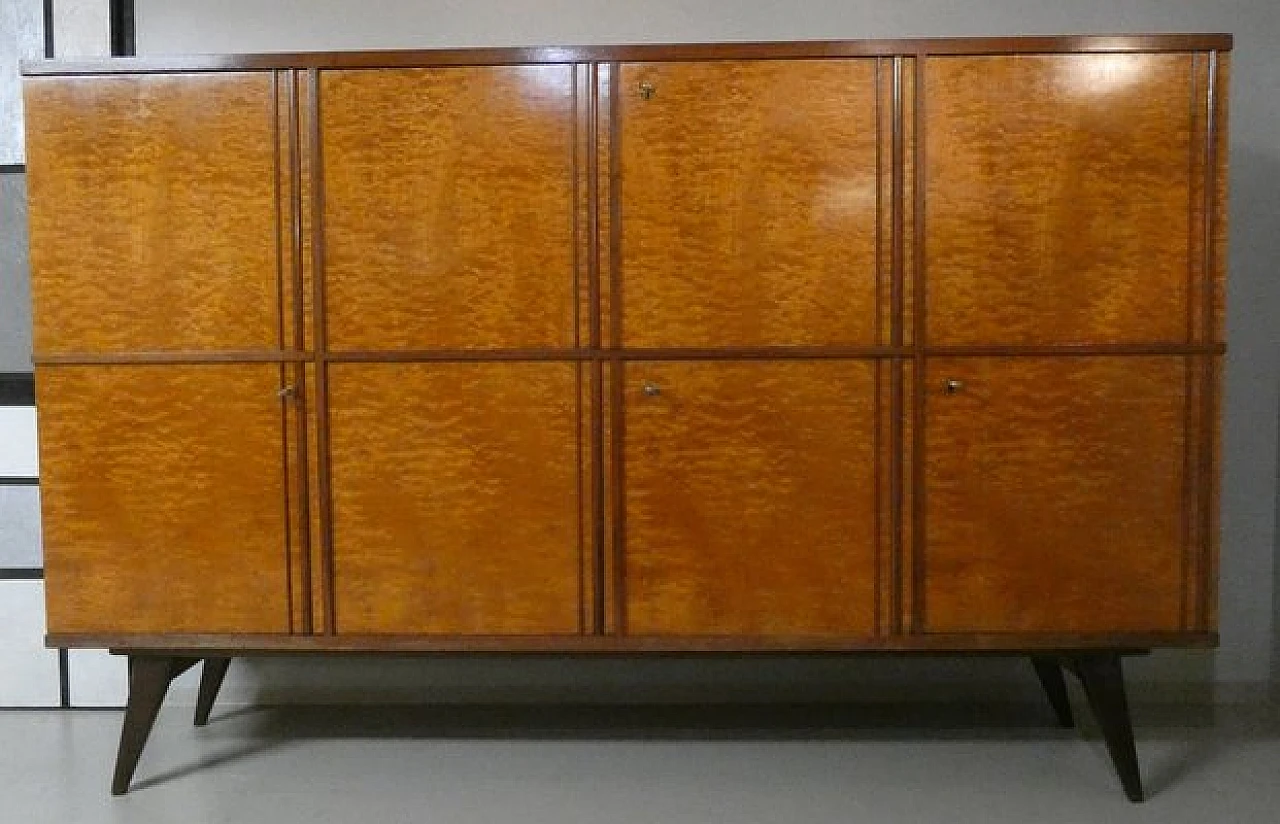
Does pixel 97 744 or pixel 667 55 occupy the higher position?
pixel 667 55

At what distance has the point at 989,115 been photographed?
258 cm

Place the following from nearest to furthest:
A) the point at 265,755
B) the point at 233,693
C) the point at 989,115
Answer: the point at 989,115 → the point at 265,755 → the point at 233,693

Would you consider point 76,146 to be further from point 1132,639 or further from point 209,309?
point 1132,639

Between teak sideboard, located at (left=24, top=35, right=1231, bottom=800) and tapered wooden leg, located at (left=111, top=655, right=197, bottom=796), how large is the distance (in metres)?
0.13

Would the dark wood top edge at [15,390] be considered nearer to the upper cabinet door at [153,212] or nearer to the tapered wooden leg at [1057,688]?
the upper cabinet door at [153,212]

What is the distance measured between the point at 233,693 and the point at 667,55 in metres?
2.34

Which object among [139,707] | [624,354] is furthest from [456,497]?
[139,707]

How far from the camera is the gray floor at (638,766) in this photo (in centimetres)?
266

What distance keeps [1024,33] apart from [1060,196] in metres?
0.90

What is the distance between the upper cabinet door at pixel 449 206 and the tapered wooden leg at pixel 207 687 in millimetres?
1210

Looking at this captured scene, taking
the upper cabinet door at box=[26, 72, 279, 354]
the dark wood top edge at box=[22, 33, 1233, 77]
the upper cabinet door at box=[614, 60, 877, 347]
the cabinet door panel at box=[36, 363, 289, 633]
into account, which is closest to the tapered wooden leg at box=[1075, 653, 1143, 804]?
the upper cabinet door at box=[614, 60, 877, 347]

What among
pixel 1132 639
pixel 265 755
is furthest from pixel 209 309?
pixel 1132 639

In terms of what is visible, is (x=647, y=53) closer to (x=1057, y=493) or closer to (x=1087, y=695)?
(x=1057, y=493)

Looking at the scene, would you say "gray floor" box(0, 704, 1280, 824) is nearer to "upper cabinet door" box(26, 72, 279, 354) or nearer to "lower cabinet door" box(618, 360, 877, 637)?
"lower cabinet door" box(618, 360, 877, 637)
